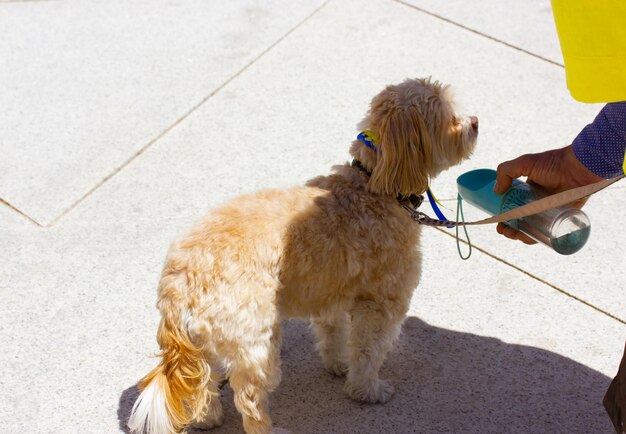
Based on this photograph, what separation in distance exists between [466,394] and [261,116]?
267cm

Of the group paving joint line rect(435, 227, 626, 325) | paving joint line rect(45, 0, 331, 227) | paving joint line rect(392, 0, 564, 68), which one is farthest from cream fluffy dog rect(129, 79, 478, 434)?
paving joint line rect(392, 0, 564, 68)

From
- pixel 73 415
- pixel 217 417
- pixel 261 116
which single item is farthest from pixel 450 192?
pixel 73 415

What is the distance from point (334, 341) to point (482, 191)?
1.04 m

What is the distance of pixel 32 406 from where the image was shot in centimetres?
355

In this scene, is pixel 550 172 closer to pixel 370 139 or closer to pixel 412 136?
pixel 412 136

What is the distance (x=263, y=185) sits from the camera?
4.85m

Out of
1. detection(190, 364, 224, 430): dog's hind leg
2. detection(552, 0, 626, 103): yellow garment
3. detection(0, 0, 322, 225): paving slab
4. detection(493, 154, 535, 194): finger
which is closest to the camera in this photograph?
detection(552, 0, 626, 103): yellow garment

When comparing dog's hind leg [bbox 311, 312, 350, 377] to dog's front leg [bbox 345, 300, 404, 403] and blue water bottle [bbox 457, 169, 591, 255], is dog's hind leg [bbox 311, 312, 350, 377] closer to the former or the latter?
dog's front leg [bbox 345, 300, 404, 403]

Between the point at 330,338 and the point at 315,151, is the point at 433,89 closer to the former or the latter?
the point at 330,338

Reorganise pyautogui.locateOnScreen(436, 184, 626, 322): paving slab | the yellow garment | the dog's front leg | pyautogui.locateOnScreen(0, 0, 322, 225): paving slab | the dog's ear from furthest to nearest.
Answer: pyautogui.locateOnScreen(0, 0, 322, 225): paving slab < pyautogui.locateOnScreen(436, 184, 626, 322): paving slab < the dog's front leg < the dog's ear < the yellow garment

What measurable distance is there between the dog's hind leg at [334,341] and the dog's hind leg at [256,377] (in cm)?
51

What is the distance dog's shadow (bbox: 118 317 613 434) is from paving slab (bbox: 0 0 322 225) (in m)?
1.98

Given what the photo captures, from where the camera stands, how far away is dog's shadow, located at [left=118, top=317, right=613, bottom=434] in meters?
3.49

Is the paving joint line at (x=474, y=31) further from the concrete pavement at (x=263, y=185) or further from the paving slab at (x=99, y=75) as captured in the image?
the paving slab at (x=99, y=75)
